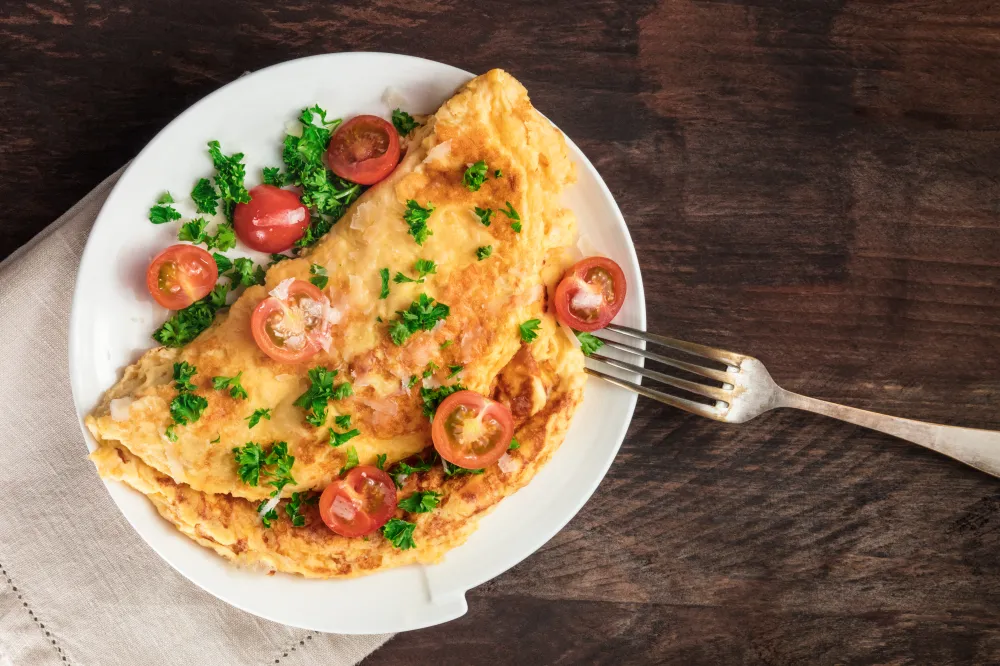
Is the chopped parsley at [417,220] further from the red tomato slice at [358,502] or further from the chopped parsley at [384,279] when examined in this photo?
the red tomato slice at [358,502]

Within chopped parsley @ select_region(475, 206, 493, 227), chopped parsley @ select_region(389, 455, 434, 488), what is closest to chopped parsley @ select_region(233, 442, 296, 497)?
chopped parsley @ select_region(389, 455, 434, 488)

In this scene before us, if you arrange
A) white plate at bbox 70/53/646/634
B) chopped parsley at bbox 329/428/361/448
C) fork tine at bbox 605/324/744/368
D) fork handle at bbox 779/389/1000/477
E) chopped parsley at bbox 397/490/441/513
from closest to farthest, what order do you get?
chopped parsley at bbox 329/428/361/448 → white plate at bbox 70/53/646/634 → chopped parsley at bbox 397/490/441/513 → fork tine at bbox 605/324/744/368 → fork handle at bbox 779/389/1000/477

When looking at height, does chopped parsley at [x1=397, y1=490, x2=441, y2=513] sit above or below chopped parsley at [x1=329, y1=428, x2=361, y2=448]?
below

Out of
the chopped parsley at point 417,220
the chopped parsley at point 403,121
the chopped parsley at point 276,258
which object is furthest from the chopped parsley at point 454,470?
the chopped parsley at point 403,121

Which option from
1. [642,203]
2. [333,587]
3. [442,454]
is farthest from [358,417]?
[642,203]

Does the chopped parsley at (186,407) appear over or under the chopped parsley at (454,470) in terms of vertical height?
over

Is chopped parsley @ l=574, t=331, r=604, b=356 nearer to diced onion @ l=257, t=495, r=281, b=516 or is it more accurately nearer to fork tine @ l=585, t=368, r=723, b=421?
fork tine @ l=585, t=368, r=723, b=421

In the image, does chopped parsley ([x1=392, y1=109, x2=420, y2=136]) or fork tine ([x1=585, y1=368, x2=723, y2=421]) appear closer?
chopped parsley ([x1=392, y1=109, x2=420, y2=136])
